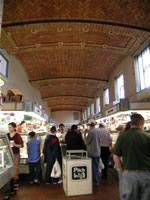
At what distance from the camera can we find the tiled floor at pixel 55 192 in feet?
14.2

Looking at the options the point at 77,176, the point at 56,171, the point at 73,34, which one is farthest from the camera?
the point at 73,34

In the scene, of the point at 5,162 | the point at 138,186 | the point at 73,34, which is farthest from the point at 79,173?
the point at 73,34

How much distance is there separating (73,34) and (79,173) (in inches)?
241

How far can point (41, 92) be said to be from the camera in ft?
64.2

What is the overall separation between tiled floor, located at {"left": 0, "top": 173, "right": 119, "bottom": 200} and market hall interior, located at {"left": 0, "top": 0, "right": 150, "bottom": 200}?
0.08ft

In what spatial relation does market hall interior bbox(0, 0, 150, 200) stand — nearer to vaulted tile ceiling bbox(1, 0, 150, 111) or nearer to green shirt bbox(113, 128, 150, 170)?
vaulted tile ceiling bbox(1, 0, 150, 111)

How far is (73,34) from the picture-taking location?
8586 millimetres

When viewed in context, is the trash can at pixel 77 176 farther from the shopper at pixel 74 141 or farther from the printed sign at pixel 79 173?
the shopper at pixel 74 141

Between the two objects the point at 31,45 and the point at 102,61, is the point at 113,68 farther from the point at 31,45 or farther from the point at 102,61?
the point at 31,45

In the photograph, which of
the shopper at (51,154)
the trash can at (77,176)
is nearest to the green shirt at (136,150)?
the trash can at (77,176)

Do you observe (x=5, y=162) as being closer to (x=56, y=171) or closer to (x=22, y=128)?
(x=56, y=171)

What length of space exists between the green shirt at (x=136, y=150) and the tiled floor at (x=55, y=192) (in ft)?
7.65

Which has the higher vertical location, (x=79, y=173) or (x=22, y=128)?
(x=22, y=128)

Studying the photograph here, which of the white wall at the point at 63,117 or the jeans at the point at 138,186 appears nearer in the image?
the jeans at the point at 138,186
